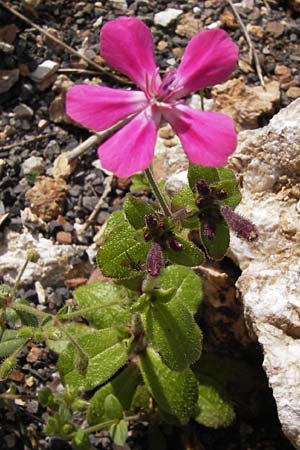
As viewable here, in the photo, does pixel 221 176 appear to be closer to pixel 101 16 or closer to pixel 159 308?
pixel 159 308

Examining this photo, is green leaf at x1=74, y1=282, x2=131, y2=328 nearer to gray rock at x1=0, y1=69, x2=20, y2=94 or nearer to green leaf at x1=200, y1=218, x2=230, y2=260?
green leaf at x1=200, y1=218, x2=230, y2=260

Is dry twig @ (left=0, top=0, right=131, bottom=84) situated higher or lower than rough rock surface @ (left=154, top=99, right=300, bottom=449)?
higher

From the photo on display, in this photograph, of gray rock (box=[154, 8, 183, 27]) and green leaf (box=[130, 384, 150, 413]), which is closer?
green leaf (box=[130, 384, 150, 413])

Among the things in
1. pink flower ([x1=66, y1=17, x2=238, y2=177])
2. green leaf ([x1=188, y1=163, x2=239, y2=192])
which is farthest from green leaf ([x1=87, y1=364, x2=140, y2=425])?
pink flower ([x1=66, y1=17, x2=238, y2=177])

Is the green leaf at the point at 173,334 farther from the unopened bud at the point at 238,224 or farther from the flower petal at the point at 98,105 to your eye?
the flower petal at the point at 98,105

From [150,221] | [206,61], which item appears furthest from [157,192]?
[206,61]

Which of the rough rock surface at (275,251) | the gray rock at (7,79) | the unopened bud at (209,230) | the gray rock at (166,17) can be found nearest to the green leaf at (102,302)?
the rough rock surface at (275,251)
